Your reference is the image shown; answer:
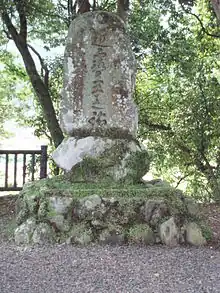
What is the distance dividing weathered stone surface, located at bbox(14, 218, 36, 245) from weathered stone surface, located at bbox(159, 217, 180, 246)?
4.95ft

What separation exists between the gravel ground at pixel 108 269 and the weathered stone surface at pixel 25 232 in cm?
18

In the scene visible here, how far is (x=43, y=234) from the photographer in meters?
4.64

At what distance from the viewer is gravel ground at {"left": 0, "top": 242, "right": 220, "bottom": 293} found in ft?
10.6

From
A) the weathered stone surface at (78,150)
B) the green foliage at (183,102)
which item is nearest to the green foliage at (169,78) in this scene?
the green foliage at (183,102)

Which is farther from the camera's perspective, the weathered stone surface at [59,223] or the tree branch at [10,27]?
the tree branch at [10,27]

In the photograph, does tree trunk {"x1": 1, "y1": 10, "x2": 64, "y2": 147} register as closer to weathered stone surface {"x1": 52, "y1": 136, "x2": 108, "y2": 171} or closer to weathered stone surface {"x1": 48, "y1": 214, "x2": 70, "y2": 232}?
weathered stone surface {"x1": 52, "y1": 136, "x2": 108, "y2": 171}

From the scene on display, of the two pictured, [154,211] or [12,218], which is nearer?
[154,211]

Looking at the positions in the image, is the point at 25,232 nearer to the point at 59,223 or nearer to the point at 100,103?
the point at 59,223

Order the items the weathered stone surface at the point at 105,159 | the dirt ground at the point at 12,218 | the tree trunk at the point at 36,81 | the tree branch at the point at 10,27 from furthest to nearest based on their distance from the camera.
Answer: the tree trunk at the point at 36,81
the tree branch at the point at 10,27
the weathered stone surface at the point at 105,159
the dirt ground at the point at 12,218

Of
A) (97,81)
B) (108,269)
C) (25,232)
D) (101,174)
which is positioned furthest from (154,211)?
(97,81)

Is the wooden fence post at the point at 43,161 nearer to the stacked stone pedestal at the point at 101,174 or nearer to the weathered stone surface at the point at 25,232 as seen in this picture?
the stacked stone pedestal at the point at 101,174

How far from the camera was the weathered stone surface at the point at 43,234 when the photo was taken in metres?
4.61

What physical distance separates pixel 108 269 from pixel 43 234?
1.24m

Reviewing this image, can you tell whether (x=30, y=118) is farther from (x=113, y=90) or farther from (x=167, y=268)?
(x=167, y=268)
